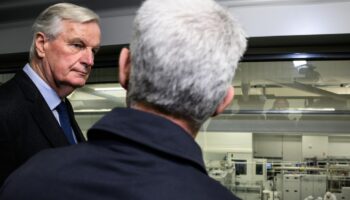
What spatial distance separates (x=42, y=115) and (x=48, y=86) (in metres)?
0.16

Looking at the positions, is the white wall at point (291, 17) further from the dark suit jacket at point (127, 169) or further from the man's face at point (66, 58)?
the dark suit jacket at point (127, 169)

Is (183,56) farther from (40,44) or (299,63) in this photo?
(299,63)

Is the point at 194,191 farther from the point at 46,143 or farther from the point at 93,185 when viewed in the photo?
the point at 46,143

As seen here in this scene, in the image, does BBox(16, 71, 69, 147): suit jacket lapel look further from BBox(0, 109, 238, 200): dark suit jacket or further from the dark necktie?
BBox(0, 109, 238, 200): dark suit jacket

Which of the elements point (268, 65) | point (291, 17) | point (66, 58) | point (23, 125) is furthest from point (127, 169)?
point (268, 65)

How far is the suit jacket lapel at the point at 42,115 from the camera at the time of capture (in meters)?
1.16

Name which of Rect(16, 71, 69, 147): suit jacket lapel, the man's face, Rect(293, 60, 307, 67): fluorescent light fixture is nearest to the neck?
Rect(16, 71, 69, 147): suit jacket lapel

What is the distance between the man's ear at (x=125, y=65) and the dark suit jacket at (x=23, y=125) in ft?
1.82

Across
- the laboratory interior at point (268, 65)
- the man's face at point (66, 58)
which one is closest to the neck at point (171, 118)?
the man's face at point (66, 58)

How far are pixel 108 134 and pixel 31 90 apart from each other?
71 centimetres

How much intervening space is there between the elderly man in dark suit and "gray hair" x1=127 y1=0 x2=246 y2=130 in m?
0.63

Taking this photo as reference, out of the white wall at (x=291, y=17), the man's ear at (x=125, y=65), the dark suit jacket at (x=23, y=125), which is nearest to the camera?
the man's ear at (x=125, y=65)

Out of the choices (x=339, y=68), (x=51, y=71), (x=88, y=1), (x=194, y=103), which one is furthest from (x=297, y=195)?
(x=194, y=103)

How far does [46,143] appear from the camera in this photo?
116 centimetres
